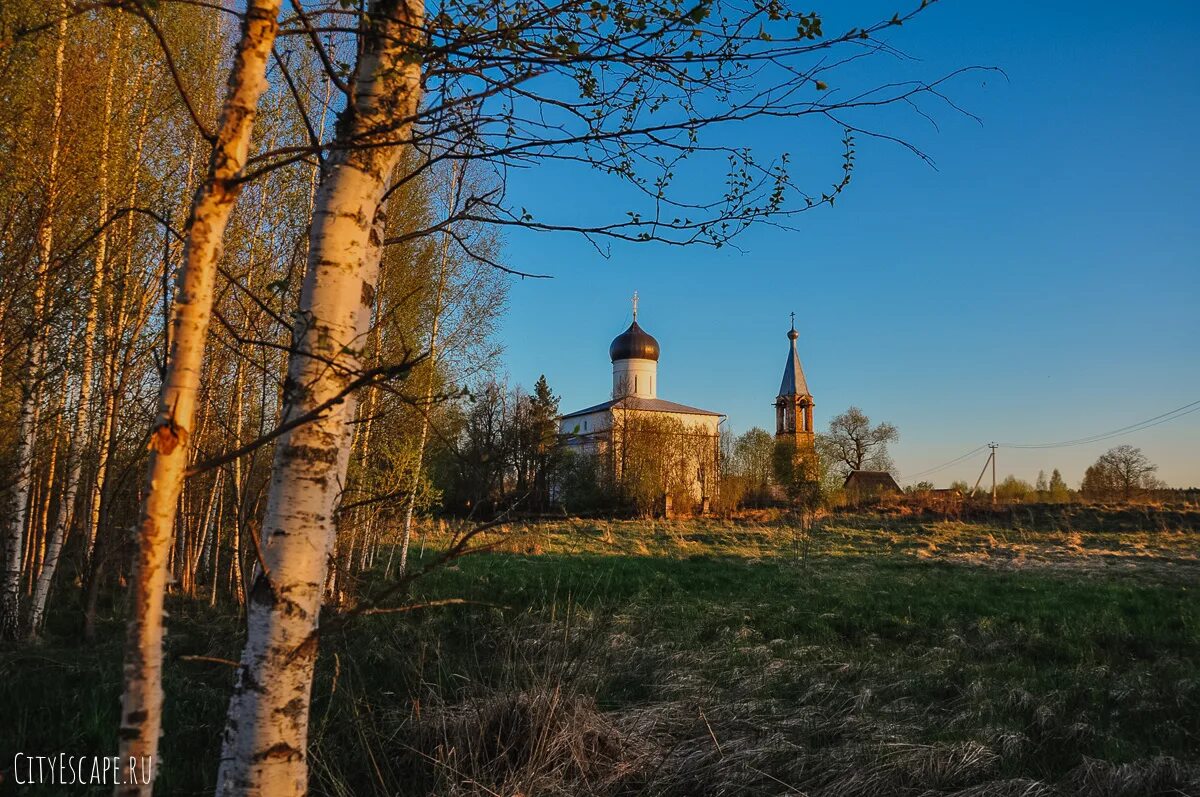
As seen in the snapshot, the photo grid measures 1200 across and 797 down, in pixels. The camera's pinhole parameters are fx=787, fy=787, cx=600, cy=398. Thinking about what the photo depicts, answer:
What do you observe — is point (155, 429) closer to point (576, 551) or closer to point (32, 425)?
point (32, 425)

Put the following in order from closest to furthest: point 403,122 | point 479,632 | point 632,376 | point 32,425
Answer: point 403,122, point 32,425, point 479,632, point 632,376

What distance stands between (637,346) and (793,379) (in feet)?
41.7

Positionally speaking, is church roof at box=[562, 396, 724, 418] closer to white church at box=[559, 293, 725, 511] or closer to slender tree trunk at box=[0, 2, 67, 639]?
white church at box=[559, 293, 725, 511]

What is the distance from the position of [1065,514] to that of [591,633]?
93.6 ft

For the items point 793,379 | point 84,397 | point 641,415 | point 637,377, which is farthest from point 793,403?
point 84,397

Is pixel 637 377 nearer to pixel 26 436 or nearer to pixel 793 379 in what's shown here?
pixel 793 379

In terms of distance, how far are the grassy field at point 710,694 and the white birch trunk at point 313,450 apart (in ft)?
1.79

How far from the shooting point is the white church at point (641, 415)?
38.8m

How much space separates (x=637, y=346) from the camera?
49.3 metres

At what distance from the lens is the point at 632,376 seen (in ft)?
162

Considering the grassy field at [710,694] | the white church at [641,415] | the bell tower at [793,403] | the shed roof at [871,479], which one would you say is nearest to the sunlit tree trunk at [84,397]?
the grassy field at [710,694]

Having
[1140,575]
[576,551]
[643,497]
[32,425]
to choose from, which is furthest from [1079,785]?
[643,497]

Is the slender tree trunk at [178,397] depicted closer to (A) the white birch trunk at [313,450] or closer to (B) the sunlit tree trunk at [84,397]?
(A) the white birch trunk at [313,450]

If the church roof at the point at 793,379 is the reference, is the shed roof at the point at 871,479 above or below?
below
